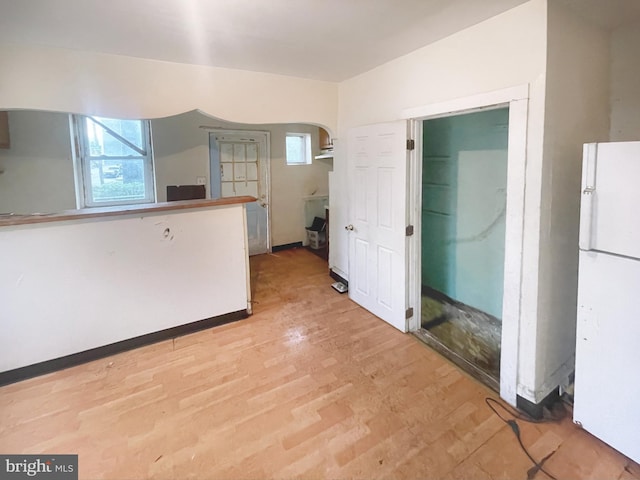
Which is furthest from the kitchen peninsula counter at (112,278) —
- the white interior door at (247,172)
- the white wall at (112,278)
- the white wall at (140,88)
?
the white interior door at (247,172)

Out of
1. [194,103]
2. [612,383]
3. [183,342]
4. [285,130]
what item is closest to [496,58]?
[612,383]

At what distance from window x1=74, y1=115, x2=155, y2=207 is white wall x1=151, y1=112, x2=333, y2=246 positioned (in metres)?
0.16

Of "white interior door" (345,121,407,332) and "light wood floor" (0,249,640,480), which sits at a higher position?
"white interior door" (345,121,407,332)

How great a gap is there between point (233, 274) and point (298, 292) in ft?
3.30

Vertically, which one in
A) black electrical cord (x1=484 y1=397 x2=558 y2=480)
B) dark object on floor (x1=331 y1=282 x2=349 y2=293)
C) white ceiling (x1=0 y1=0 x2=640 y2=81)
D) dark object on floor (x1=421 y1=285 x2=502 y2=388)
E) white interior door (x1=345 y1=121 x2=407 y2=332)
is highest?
white ceiling (x1=0 y1=0 x2=640 y2=81)

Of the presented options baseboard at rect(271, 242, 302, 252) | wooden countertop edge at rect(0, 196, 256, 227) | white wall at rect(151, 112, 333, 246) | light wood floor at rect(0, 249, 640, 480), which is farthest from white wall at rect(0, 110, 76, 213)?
baseboard at rect(271, 242, 302, 252)

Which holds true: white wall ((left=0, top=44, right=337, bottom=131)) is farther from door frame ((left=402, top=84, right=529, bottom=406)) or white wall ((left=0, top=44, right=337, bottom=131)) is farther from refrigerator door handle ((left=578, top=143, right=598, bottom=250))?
refrigerator door handle ((left=578, top=143, right=598, bottom=250))

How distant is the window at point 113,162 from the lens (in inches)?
163

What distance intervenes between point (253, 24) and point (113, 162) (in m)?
3.16

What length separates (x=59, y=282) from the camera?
2.49 m

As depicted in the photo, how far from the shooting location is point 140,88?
281cm

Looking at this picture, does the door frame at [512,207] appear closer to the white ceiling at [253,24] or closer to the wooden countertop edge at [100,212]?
the white ceiling at [253,24]

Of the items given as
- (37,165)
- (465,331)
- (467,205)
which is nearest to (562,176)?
(467,205)

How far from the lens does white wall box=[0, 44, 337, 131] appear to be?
8.05 ft
